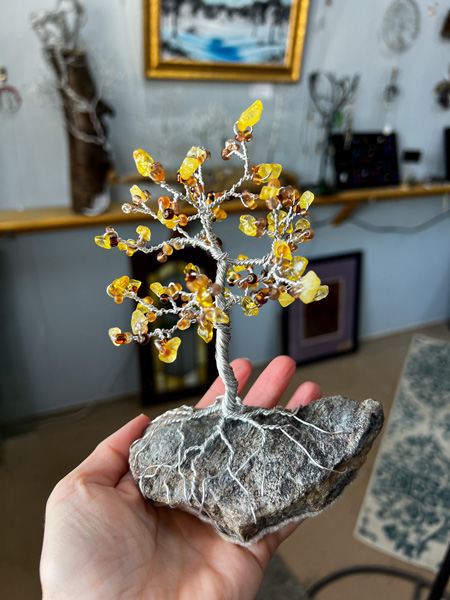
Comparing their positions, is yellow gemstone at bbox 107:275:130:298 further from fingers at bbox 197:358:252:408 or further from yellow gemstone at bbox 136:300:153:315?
fingers at bbox 197:358:252:408

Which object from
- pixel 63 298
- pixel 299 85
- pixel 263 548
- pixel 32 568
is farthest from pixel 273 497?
pixel 299 85

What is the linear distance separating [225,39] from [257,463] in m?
1.07

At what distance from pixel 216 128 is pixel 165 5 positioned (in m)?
0.31

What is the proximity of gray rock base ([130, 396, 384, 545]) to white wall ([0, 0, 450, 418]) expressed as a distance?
51cm

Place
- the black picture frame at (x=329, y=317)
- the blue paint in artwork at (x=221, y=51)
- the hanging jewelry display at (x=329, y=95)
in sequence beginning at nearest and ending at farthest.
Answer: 1. the blue paint in artwork at (x=221, y=51)
2. the hanging jewelry display at (x=329, y=95)
3. the black picture frame at (x=329, y=317)

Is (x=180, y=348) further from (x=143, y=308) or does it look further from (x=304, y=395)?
(x=143, y=308)

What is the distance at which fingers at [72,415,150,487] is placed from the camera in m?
0.59

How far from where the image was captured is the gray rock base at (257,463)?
1.82 feet

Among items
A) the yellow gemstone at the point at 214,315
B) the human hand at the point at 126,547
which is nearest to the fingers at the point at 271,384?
the human hand at the point at 126,547

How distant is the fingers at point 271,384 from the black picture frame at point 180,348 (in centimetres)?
42

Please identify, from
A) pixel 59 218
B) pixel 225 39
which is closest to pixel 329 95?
pixel 225 39

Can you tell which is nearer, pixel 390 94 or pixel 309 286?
pixel 309 286

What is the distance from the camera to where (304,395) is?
29.1 inches

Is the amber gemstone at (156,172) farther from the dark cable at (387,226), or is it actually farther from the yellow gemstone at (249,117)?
the dark cable at (387,226)
